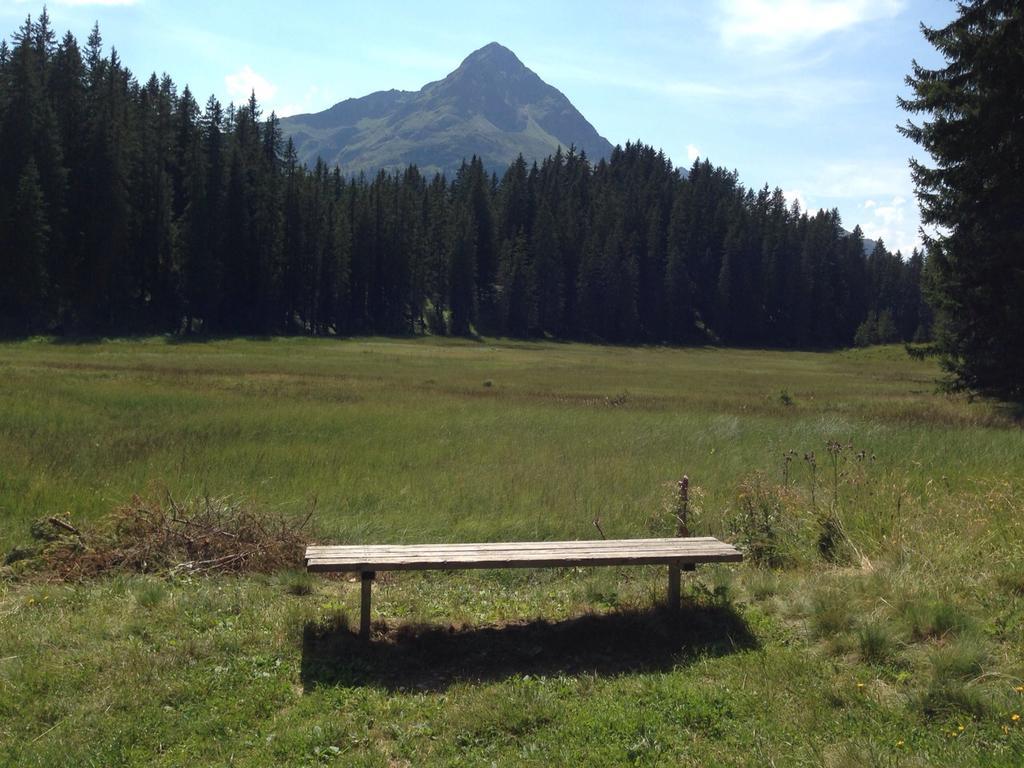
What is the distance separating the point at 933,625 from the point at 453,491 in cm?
749

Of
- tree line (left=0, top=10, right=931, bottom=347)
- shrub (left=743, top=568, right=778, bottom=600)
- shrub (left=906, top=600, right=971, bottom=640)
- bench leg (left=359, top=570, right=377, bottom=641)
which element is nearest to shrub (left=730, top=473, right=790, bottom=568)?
shrub (left=743, top=568, right=778, bottom=600)

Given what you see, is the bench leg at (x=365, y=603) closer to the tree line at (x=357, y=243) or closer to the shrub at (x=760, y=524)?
the shrub at (x=760, y=524)

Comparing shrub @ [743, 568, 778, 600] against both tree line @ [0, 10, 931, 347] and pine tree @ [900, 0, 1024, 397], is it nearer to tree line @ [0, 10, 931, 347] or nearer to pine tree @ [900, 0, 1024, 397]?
pine tree @ [900, 0, 1024, 397]

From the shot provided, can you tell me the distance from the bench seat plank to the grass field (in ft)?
1.61

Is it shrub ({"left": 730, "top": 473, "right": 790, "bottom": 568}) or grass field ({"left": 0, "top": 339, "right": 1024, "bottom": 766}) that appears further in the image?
shrub ({"left": 730, "top": 473, "right": 790, "bottom": 568})

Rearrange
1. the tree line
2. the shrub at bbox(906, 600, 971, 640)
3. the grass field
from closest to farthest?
the grass field < the shrub at bbox(906, 600, 971, 640) < the tree line

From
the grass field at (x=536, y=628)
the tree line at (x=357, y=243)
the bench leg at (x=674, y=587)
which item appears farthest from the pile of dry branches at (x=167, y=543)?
the tree line at (x=357, y=243)

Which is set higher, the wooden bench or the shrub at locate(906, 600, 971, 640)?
the wooden bench

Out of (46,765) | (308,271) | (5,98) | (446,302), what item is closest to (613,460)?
(46,765)

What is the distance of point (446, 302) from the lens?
4008 inches

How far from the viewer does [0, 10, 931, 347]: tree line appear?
180 feet

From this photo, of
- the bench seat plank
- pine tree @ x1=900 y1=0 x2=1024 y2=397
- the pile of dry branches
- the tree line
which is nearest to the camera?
the bench seat plank

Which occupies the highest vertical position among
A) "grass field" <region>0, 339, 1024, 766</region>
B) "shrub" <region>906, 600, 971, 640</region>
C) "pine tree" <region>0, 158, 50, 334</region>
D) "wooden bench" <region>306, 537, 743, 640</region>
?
"pine tree" <region>0, 158, 50, 334</region>

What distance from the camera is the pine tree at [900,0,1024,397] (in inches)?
871
